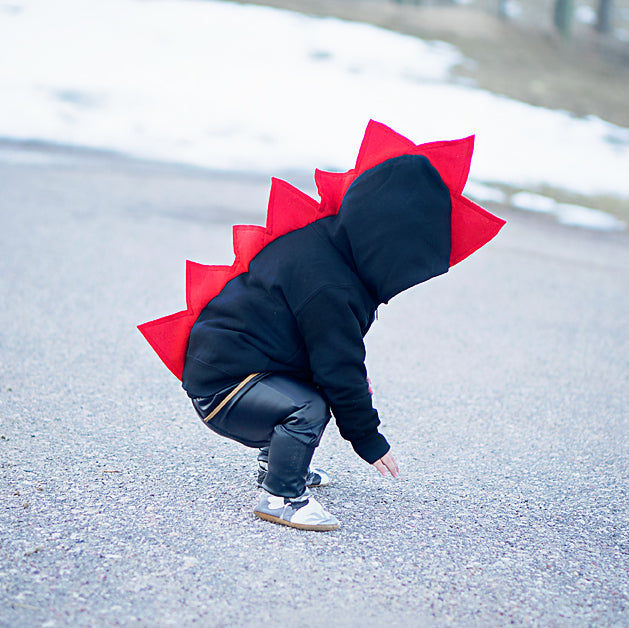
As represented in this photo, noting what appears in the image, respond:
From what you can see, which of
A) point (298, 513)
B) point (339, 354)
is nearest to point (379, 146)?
point (339, 354)

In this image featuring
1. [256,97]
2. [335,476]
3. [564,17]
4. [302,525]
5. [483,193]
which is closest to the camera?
[302,525]

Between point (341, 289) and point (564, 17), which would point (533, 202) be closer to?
point (341, 289)

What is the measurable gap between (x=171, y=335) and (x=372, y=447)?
0.77 meters

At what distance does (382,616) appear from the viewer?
2209 millimetres

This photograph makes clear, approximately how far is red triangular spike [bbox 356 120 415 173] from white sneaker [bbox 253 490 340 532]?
43.7 inches

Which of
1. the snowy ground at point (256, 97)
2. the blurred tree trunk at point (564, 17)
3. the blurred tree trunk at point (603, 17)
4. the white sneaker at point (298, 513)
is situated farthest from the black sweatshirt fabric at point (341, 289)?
the blurred tree trunk at point (603, 17)

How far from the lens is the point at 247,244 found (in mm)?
2654

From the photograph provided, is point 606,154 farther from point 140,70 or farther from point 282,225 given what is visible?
point 282,225

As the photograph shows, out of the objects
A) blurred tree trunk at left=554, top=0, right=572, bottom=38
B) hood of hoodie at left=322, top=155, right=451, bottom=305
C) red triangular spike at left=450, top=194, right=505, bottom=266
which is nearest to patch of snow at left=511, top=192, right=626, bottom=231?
red triangular spike at left=450, top=194, right=505, bottom=266

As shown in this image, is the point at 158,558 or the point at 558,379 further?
the point at 558,379

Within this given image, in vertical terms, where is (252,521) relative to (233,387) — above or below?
below

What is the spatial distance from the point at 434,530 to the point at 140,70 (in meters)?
15.6

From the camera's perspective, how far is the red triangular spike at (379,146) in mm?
2521

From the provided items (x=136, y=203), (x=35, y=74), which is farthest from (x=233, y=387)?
(x=35, y=74)
